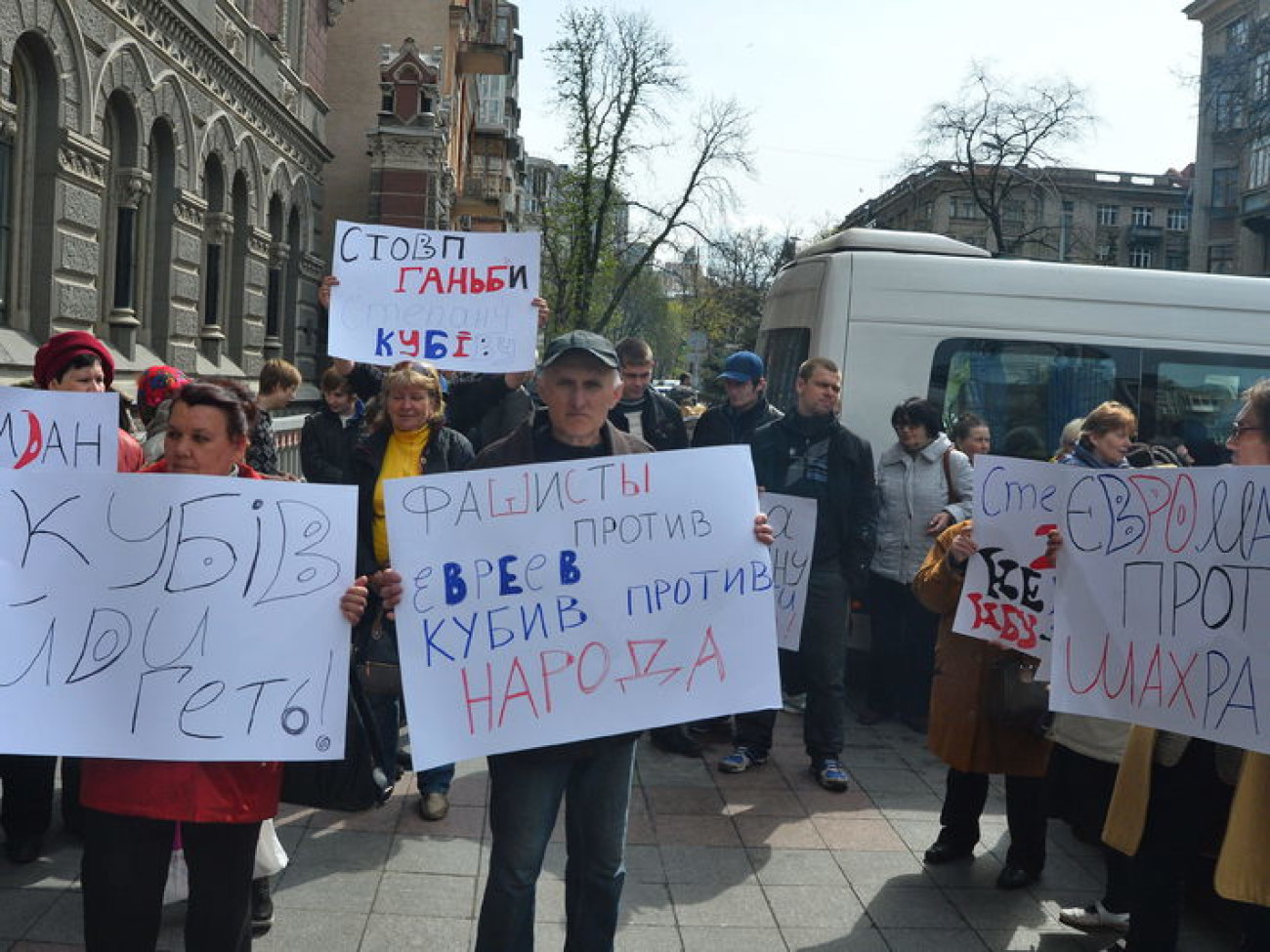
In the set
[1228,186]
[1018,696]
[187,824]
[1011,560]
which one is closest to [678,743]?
[1018,696]

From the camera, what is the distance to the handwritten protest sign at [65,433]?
423 centimetres

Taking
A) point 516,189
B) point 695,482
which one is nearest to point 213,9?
point 695,482

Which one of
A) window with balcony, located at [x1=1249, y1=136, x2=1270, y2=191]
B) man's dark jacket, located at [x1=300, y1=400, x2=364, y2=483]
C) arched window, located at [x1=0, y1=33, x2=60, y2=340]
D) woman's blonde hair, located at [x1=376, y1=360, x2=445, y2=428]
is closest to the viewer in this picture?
woman's blonde hair, located at [x1=376, y1=360, x2=445, y2=428]

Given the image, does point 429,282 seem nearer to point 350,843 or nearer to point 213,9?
point 350,843

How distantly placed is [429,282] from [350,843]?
2911 mm

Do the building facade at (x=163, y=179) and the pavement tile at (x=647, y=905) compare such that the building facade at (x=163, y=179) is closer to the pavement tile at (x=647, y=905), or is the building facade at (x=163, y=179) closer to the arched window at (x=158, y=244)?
the arched window at (x=158, y=244)

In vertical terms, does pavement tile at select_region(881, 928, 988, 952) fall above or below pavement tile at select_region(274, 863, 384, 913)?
above

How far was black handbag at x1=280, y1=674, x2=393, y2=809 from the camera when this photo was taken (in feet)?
10.7

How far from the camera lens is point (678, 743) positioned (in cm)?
673

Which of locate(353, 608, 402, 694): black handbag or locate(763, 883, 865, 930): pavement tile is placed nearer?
locate(763, 883, 865, 930): pavement tile

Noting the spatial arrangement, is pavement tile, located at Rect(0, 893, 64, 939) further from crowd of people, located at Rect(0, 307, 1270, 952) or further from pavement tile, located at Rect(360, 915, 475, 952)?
pavement tile, located at Rect(360, 915, 475, 952)

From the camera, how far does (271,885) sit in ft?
15.2

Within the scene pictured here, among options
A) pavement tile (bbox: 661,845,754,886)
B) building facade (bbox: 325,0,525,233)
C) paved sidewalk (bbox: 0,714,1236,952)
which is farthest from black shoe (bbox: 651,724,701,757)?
building facade (bbox: 325,0,525,233)

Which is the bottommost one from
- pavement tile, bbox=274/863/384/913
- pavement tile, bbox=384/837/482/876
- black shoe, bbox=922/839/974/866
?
pavement tile, bbox=384/837/482/876
